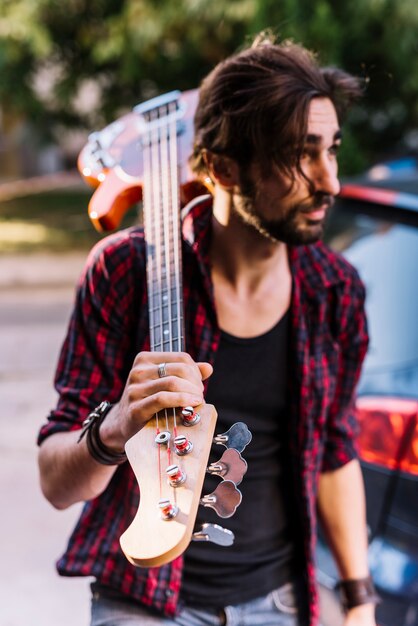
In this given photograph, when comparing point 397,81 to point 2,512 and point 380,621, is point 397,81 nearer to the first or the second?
point 2,512

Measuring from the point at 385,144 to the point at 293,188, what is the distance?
28.3 feet

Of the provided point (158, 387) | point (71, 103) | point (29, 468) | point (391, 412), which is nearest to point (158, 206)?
point (158, 387)

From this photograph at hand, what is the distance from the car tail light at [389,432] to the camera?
2479 mm

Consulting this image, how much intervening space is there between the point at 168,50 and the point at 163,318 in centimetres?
856

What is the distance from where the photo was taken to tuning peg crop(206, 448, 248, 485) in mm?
1105

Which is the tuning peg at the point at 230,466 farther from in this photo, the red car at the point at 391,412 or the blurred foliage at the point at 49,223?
the blurred foliage at the point at 49,223

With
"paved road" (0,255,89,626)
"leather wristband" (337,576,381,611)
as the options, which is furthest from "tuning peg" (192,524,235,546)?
"paved road" (0,255,89,626)

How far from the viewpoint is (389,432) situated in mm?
2525

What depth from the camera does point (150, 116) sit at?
1.96m

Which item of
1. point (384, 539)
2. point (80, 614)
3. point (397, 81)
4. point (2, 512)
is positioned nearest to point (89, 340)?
point (384, 539)

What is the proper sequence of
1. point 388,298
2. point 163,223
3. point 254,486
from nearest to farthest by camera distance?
1. point 163,223
2. point 254,486
3. point 388,298

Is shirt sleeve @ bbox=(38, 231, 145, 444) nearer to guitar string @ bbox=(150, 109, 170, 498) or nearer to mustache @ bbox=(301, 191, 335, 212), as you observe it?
guitar string @ bbox=(150, 109, 170, 498)

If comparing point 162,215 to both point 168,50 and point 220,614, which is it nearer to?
point 220,614

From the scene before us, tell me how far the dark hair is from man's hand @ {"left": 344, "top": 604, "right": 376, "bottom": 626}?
3.26ft
